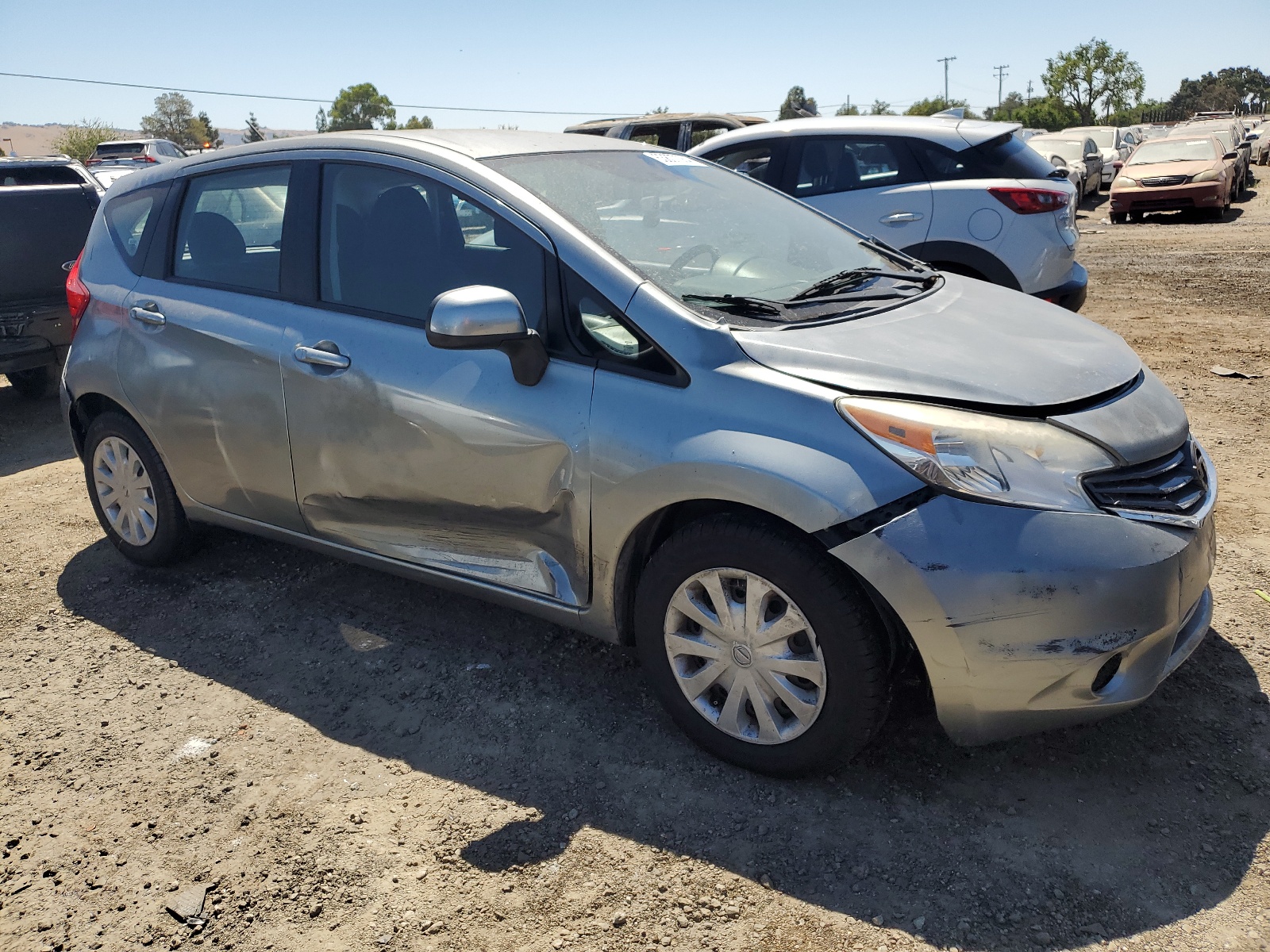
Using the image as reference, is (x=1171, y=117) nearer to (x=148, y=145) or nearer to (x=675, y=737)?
(x=148, y=145)

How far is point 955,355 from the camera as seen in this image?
2.75 metres

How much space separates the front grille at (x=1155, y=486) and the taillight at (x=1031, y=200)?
394 cm

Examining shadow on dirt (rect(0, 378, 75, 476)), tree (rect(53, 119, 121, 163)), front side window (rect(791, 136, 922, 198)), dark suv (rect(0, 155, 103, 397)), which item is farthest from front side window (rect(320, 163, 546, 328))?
tree (rect(53, 119, 121, 163))

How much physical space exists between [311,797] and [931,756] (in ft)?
5.91

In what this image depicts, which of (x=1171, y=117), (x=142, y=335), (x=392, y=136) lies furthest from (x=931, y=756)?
(x=1171, y=117)

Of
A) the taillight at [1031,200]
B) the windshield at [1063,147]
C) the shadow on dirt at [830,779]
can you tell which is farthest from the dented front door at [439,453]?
the windshield at [1063,147]

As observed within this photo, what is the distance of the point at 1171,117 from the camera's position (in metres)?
97.5

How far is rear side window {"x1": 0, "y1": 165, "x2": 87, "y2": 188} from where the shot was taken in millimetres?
7797

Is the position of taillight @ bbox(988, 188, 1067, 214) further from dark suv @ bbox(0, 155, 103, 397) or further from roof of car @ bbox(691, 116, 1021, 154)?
dark suv @ bbox(0, 155, 103, 397)

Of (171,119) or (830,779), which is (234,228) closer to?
(830,779)

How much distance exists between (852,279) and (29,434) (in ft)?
21.2

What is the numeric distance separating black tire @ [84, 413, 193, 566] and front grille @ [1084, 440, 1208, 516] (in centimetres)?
354

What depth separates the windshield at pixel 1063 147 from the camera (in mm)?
21264

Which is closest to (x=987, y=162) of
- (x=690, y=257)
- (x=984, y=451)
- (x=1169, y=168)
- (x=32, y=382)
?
(x=690, y=257)
